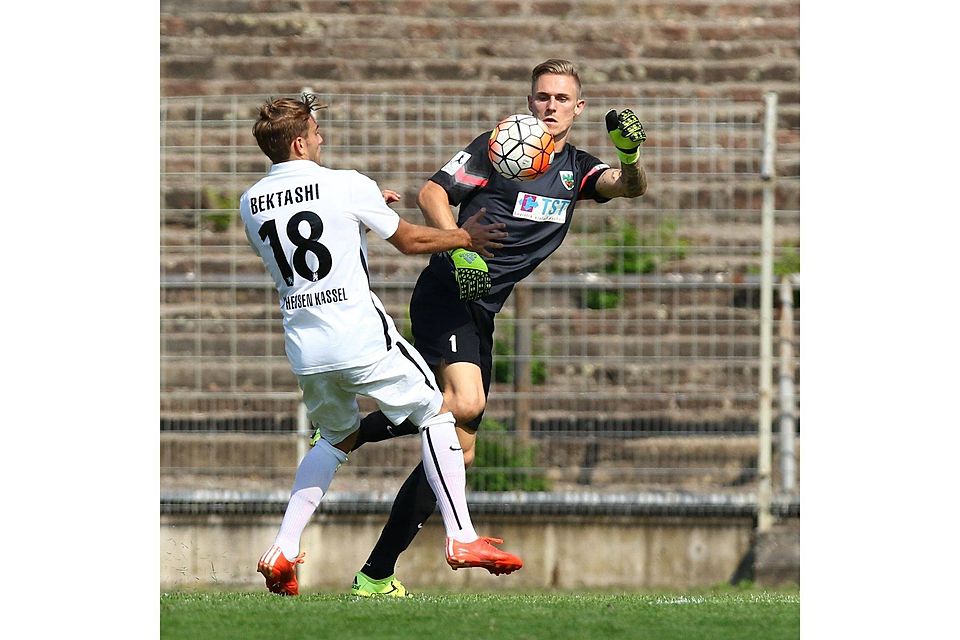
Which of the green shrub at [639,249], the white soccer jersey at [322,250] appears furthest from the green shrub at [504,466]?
the white soccer jersey at [322,250]

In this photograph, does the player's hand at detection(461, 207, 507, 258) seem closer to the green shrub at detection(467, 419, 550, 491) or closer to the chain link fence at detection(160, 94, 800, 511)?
the chain link fence at detection(160, 94, 800, 511)

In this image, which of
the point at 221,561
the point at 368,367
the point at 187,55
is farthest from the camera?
the point at 187,55

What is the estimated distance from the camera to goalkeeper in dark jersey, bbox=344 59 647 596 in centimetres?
678

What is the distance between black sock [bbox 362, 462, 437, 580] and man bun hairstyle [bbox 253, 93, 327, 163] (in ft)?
5.20

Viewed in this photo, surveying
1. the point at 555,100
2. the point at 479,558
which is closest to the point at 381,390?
the point at 479,558

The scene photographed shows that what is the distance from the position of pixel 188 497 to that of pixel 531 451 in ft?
7.36

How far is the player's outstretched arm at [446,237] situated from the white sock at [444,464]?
719 mm

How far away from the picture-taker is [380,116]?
404 inches

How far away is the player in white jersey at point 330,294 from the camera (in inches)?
238

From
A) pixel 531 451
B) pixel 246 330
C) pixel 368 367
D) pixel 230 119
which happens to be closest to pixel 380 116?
pixel 230 119

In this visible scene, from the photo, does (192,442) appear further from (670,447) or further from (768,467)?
(768,467)

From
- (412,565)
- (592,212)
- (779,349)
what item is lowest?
(412,565)

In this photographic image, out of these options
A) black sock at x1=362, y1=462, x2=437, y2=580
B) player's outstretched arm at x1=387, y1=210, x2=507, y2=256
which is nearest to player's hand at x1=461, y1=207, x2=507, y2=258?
player's outstretched arm at x1=387, y1=210, x2=507, y2=256

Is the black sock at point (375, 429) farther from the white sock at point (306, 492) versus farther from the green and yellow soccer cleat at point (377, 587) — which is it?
the green and yellow soccer cleat at point (377, 587)
